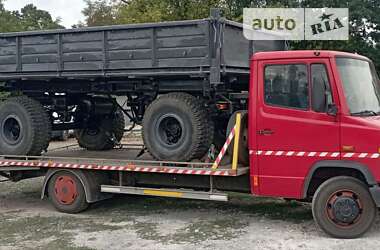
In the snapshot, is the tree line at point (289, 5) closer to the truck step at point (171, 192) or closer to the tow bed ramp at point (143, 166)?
the tow bed ramp at point (143, 166)

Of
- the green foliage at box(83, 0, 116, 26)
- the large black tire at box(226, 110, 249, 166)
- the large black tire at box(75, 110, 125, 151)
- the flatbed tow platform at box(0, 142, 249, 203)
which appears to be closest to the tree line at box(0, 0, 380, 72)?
the large black tire at box(75, 110, 125, 151)

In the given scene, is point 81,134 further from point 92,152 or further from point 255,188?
point 255,188

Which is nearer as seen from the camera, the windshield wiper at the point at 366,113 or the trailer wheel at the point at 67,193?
the windshield wiper at the point at 366,113

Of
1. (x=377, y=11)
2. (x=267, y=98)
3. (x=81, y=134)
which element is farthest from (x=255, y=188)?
(x=377, y=11)

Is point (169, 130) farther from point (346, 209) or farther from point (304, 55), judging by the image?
point (346, 209)

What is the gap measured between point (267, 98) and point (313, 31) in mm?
15880

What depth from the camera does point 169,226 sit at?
7.60 m

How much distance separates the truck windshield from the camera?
6.70 m

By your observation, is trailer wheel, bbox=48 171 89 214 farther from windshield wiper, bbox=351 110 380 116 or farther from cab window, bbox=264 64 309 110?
windshield wiper, bbox=351 110 380 116

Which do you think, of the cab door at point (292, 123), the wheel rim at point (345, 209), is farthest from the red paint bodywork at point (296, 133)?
the wheel rim at point (345, 209)

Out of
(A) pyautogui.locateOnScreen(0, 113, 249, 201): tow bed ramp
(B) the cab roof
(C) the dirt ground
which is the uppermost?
(B) the cab roof

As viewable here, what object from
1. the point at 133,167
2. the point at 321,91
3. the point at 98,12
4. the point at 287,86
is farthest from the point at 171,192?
the point at 98,12

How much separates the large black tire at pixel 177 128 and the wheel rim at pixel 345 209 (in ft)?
6.46

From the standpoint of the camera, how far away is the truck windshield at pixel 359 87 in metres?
6.70
